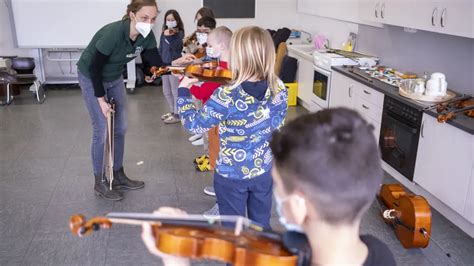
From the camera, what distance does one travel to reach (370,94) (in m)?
3.90

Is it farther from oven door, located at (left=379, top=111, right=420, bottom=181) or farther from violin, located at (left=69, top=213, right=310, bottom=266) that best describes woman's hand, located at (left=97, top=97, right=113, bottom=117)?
oven door, located at (left=379, top=111, right=420, bottom=181)

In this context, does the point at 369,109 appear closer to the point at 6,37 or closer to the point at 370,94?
the point at 370,94

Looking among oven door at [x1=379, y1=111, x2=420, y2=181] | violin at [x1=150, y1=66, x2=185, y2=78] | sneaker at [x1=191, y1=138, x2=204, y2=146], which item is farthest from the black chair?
oven door at [x1=379, y1=111, x2=420, y2=181]

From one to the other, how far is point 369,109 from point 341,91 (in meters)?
0.63

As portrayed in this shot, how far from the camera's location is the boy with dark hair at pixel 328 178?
85 centimetres

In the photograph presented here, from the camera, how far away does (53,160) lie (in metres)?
4.00

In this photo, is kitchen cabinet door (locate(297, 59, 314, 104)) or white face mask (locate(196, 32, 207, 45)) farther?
kitchen cabinet door (locate(297, 59, 314, 104))

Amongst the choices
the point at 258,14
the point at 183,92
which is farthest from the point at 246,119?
the point at 258,14

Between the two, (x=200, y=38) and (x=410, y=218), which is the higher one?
(x=200, y=38)

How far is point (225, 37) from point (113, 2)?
4284 millimetres

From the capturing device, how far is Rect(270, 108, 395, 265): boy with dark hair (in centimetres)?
85

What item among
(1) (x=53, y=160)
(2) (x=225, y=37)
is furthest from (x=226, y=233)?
(1) (x=53, y=160)

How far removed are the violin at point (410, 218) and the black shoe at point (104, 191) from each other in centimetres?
190

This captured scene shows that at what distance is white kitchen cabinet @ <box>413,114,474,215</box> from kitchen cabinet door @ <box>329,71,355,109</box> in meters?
1.11
